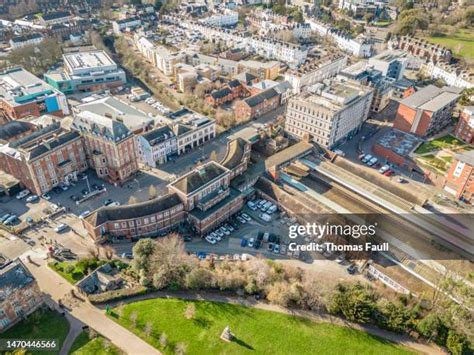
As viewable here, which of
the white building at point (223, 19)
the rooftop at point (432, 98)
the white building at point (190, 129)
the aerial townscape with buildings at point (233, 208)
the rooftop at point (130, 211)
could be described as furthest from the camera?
the white building at point (223, 19)

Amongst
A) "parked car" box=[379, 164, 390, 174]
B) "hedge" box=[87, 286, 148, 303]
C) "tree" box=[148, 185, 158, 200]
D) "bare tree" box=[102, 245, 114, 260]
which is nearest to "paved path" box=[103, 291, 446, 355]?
"hedge" box=[87, 286, 148, 303]

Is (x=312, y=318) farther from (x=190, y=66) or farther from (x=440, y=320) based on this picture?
(x=190, y=66)

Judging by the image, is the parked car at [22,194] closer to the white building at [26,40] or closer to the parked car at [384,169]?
the parked car at [384,169]

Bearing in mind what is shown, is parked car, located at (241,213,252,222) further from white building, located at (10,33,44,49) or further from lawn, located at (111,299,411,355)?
white building, located at (10,33,44,49)

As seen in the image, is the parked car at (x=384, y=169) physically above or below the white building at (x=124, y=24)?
below

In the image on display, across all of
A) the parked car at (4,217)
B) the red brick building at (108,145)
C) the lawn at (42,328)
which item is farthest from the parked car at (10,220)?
the lawn at (42,328)
